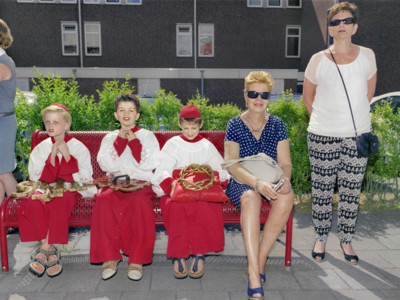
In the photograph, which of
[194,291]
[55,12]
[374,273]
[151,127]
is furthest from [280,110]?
[55,12]

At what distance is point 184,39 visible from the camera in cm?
2284

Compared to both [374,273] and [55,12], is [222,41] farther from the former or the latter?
[374,273]

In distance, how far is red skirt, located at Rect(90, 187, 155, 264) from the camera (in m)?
3.37

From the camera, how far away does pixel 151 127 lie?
530cm

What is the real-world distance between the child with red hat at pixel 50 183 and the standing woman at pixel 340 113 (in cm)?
218

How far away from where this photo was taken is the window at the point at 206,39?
22.8 m

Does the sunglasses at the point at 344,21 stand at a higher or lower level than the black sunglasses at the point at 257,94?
higher

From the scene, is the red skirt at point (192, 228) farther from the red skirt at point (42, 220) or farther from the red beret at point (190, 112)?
the red skirt at point (42, 220)

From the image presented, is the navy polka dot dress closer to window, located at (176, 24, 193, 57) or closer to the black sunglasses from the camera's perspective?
the black sunglasses

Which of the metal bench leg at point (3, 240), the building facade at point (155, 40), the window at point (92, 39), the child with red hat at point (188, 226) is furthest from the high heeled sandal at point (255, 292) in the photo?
the window at point (92, 39)

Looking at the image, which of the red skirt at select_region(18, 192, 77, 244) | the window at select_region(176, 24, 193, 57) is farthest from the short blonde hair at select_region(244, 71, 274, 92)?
the window at select_region(176, 24, 193, 57)

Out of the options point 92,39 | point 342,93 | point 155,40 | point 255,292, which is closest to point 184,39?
point 155,40

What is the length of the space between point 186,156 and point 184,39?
66.0 ft

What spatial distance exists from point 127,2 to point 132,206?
20.9m
